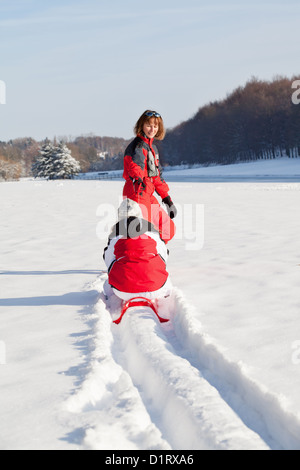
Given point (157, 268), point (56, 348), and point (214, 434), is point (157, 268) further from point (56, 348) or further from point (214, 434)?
point (214, 434)

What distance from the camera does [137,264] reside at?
4332mm

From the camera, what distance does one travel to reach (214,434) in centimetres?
228

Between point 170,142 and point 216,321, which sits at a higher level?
point 170,142

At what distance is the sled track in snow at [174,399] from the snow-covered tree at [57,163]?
209 feet

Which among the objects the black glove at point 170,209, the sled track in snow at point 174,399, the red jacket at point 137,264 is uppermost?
the black glove at point 170,209

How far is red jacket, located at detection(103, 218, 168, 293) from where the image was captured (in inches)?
168

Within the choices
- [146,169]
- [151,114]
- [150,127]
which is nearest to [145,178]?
[146,169]

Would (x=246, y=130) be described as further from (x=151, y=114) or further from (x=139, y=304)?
(x=139, y=304)

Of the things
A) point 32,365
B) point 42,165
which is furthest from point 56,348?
point 42,165

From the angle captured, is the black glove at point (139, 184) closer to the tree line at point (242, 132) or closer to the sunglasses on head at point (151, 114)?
the sunglasses on head at point (151, 114)

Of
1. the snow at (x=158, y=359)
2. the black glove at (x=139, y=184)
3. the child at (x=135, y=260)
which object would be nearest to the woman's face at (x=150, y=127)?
the black glove at (x=139, y=184)

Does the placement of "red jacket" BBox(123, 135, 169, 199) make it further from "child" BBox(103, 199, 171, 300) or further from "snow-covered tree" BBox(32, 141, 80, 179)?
"snow-covered tree" BBox(32, 141, 80, 179)

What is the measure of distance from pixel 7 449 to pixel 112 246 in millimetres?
2725

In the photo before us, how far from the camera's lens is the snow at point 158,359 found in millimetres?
2367
